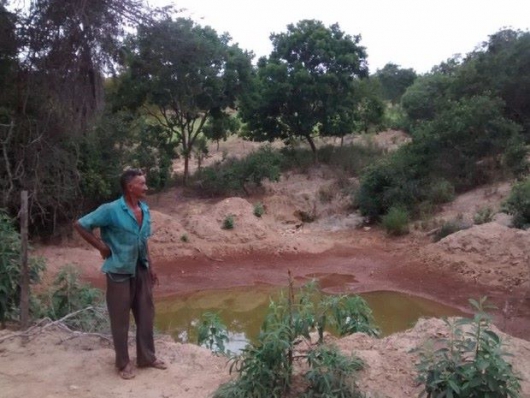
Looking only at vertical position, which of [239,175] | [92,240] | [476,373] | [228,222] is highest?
[239,175]

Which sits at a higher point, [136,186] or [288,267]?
[136,186]

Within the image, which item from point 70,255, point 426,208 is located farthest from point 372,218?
point 70,255

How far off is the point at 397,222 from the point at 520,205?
2.81 m

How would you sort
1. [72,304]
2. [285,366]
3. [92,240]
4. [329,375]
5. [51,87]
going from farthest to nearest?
[51,87]
[72,304]
[92,240]
[285,366]
[329,375]

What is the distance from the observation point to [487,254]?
40.0 ft

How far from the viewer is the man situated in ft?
13.5

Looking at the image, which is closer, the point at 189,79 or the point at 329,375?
the point at 329,375

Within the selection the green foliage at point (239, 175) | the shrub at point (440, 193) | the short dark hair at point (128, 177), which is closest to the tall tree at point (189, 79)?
the green foliage at point (239, 175)

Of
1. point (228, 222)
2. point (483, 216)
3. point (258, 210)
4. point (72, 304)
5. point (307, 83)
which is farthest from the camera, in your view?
point (307, 83)

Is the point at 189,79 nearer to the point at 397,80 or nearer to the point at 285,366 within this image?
the point at 285,366

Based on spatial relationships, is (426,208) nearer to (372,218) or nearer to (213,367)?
(372,218)

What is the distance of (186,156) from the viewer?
17.3 metres

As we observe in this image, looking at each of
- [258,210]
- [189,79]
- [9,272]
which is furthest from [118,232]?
[189,79]

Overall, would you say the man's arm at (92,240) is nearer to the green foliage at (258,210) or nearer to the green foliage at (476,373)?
the green foliage at (476,373)
